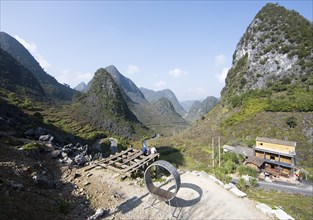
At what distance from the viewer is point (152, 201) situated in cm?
1129

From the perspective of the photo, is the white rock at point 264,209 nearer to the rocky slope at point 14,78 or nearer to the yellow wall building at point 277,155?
the yellow wall building at point 277,155

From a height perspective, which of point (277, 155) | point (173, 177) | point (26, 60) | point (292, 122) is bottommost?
point (277, 155)

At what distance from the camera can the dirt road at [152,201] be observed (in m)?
10.4

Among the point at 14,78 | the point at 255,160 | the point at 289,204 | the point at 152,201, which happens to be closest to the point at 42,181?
the point at 152,201

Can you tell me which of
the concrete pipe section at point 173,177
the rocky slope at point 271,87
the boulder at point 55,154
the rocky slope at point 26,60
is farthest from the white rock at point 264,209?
the rocky slope at point 26,60

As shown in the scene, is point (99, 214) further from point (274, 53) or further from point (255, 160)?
point (274, 53)

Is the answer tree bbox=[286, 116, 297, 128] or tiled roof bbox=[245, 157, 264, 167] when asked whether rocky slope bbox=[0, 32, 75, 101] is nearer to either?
tiled roof bbox=[245, 157, 264, 167]

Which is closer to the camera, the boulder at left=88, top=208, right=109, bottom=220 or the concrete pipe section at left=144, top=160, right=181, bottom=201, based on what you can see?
the boulder at left=88, top=208, right=109, bottom=220

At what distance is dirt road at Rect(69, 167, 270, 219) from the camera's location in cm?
1041

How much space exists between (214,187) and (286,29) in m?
81.2

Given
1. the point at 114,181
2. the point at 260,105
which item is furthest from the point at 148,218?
the point at 260,105

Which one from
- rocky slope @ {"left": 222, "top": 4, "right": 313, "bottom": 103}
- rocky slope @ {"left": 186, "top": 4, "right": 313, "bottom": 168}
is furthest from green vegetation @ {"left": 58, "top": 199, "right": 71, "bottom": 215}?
rocky slope @ {"left": 222, "top": 4, "right": 313, "bottom": 103}

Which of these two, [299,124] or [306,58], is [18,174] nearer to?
[299,124]

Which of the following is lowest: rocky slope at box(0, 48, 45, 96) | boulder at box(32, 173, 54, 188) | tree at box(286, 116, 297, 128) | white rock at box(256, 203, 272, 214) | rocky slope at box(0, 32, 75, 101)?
→ white rock at box(256, 203, 272, 214)
